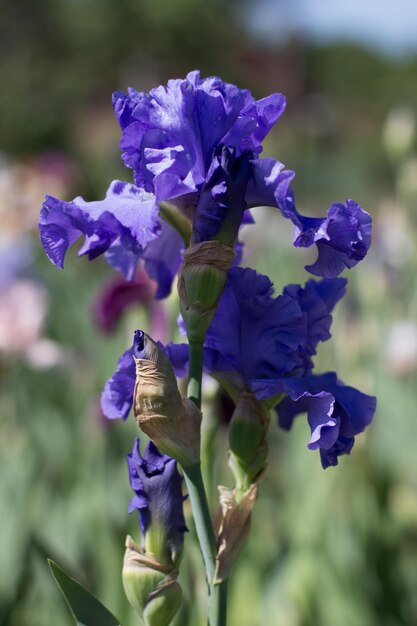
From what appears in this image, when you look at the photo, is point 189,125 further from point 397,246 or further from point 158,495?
point 397,246

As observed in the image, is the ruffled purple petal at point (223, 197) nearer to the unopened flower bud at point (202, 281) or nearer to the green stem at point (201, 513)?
the unopened flower bud at point (202, 281)

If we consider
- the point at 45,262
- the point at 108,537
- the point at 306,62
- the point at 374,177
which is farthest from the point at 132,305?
the point at 306,62

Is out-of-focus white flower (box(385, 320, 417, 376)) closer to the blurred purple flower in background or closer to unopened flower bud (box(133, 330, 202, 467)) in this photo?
the blurred purple flower in background

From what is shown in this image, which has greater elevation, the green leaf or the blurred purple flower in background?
the blurred purple flower in background

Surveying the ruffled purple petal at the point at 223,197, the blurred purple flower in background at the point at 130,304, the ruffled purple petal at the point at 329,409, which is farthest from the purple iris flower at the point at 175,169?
the blurred purple flower in background at the point at 130,304

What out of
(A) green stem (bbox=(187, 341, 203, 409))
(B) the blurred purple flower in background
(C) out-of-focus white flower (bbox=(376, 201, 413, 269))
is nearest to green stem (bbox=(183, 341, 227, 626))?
(A) green stem (bbox=(187, 341, 203, 409))

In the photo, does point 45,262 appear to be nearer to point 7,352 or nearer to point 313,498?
point 7,352
